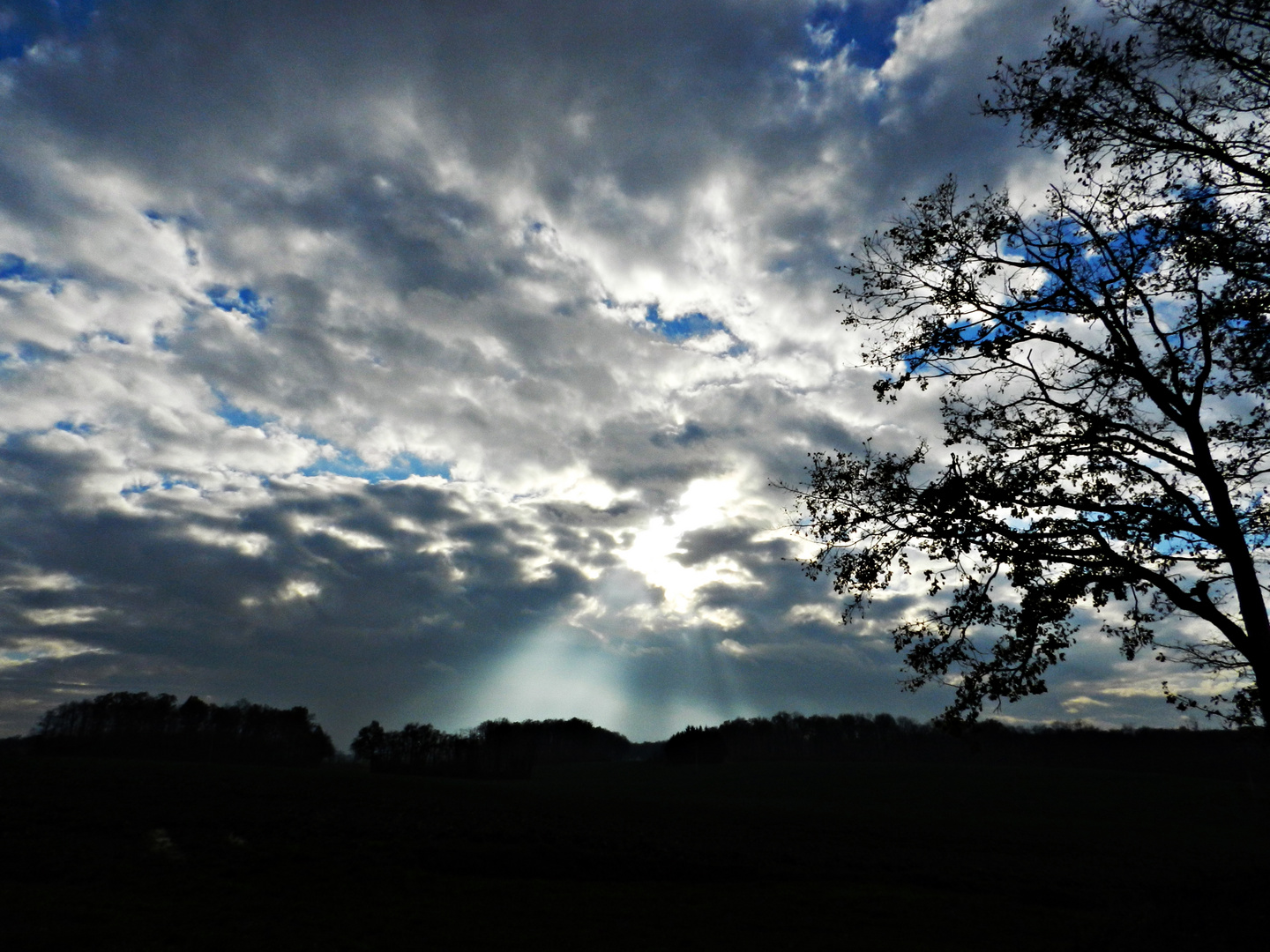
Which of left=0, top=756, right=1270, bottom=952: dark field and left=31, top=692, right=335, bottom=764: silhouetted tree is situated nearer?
left=0, top=756, right=1270, bottom=952: dark field

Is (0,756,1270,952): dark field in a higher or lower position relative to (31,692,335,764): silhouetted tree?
lower

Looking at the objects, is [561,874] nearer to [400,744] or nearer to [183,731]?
[400,744]

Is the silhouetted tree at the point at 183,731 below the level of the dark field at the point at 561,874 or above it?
above

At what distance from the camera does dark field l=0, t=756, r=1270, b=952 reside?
1964 centimetres

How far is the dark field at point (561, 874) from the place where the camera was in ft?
64.4

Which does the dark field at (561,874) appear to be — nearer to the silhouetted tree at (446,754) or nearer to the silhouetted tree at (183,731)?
the silhouetted tree at (446,754)

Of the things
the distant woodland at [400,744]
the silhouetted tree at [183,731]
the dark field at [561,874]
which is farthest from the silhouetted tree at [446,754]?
the dark field at [561,874]

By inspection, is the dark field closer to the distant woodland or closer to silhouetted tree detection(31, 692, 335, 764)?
the distant woodland

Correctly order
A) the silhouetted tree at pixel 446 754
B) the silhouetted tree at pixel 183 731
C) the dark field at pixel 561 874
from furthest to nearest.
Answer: the silhouetted tree at pixel 183 731, the silhouetted tree at pixel 446 754, the dark field at pixel 561 874

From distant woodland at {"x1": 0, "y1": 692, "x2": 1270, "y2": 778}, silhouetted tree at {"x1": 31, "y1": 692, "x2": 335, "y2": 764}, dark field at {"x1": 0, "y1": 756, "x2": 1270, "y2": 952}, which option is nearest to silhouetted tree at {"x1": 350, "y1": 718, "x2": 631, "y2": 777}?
distant woodland at {"x1": 0, "y1": 692, "x2": 1270, "y2": 778}

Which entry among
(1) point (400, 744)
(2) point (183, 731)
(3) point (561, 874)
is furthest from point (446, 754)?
(3) point (561, 874)

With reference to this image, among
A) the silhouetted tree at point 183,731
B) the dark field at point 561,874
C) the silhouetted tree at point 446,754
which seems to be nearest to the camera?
the dark field at point 561,874

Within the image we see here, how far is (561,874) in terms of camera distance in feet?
104

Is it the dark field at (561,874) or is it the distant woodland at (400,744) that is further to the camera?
the distant woodland at (400,744)
